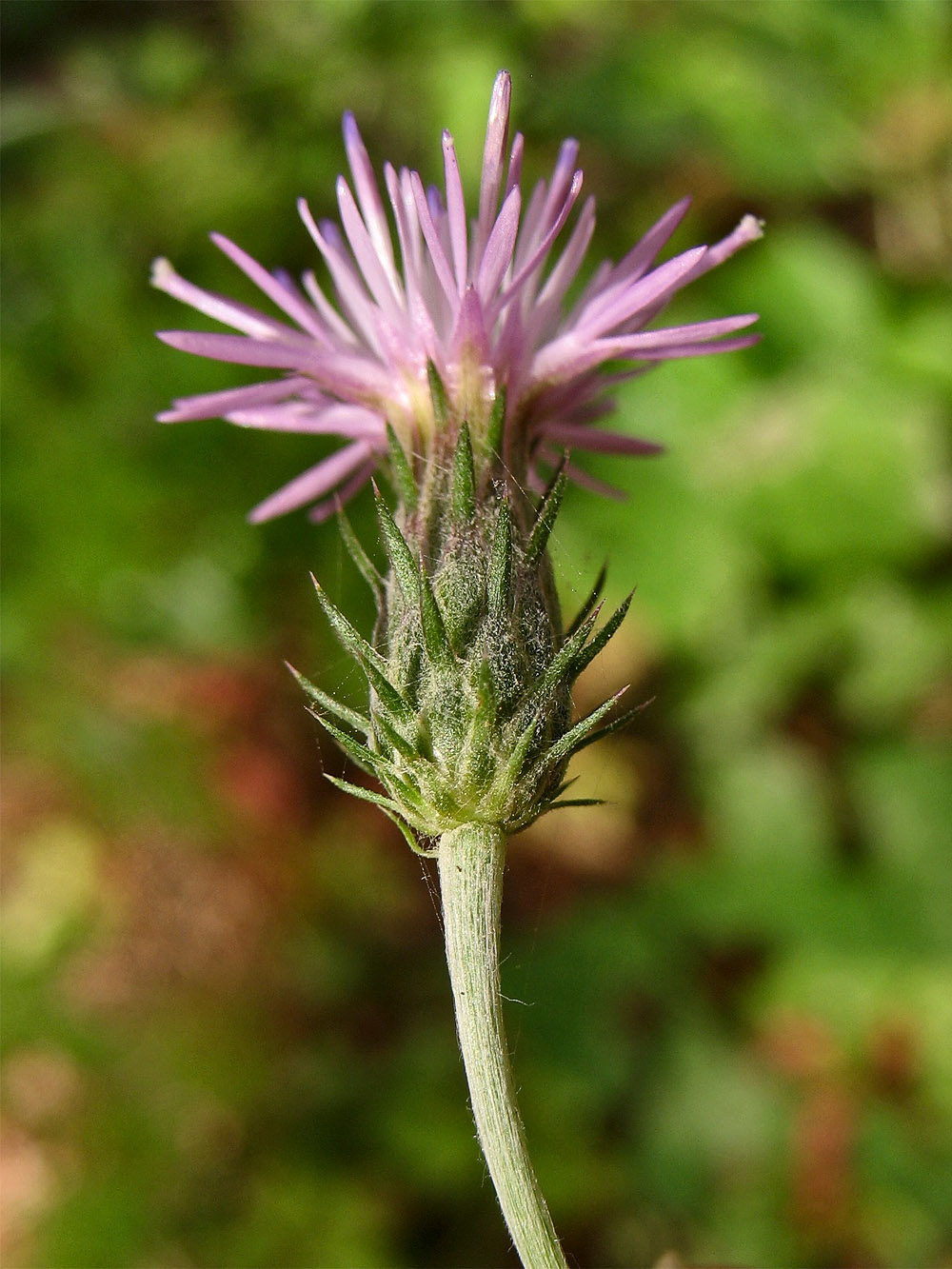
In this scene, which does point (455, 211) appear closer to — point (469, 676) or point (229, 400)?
point (229, 400)

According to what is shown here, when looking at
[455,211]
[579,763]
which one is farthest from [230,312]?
[579,763]

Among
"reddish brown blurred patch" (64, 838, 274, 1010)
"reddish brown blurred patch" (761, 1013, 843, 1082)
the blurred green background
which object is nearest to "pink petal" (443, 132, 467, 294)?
the blurred green background

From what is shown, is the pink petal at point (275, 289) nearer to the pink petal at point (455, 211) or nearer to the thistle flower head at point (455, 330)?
the thistle flower head at point (455, 330)

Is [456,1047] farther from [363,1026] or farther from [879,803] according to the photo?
[879,803]

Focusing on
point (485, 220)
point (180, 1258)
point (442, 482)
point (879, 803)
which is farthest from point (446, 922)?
point (879, 803)

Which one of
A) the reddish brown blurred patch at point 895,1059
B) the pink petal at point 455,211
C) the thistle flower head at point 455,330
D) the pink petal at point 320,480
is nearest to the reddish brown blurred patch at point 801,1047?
the reddish brown blurred patch at point 895,1059

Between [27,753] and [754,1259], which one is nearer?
[754,1259]
